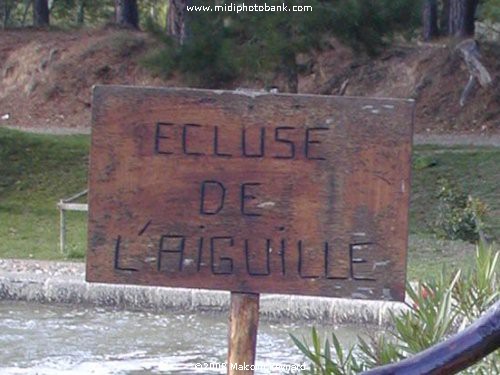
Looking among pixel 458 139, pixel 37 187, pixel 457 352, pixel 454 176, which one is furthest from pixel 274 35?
pixel 457 352

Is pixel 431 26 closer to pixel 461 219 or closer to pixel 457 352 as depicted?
pixel 461 219

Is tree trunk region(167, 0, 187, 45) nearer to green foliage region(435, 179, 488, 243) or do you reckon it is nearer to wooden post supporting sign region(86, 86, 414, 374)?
green foliage region(435, 179, 488, 243)

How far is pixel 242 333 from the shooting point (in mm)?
3785

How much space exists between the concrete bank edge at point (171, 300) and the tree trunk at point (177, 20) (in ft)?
25.9

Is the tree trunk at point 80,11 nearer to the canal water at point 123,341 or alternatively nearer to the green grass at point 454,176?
the green grass at point 454,176

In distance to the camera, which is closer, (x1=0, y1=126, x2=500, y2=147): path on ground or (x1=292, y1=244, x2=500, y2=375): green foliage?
(x1=292, y1=244, x2=500, y2=375): green foliage

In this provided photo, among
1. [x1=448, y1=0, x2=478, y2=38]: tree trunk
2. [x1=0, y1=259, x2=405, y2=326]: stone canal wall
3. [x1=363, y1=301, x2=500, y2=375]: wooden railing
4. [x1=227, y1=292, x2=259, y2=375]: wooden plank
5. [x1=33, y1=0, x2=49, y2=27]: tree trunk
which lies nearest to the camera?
[x1=363, y1=301, x2=500, y2=375]: wooden railing

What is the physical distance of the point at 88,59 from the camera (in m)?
26.4

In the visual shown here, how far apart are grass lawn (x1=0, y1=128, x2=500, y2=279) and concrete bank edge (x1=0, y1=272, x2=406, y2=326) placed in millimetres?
2580

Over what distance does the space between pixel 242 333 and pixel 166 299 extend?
578cm

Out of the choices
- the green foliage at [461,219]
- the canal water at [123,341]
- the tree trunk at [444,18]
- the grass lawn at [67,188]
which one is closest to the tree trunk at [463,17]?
the tree trunk at [444,18]

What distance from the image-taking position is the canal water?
297 inches

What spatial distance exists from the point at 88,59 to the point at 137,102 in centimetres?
2302

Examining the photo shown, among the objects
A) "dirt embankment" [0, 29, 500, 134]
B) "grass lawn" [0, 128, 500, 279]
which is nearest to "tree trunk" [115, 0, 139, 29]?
"dirt embankment" [0, 29, 500, 134]
